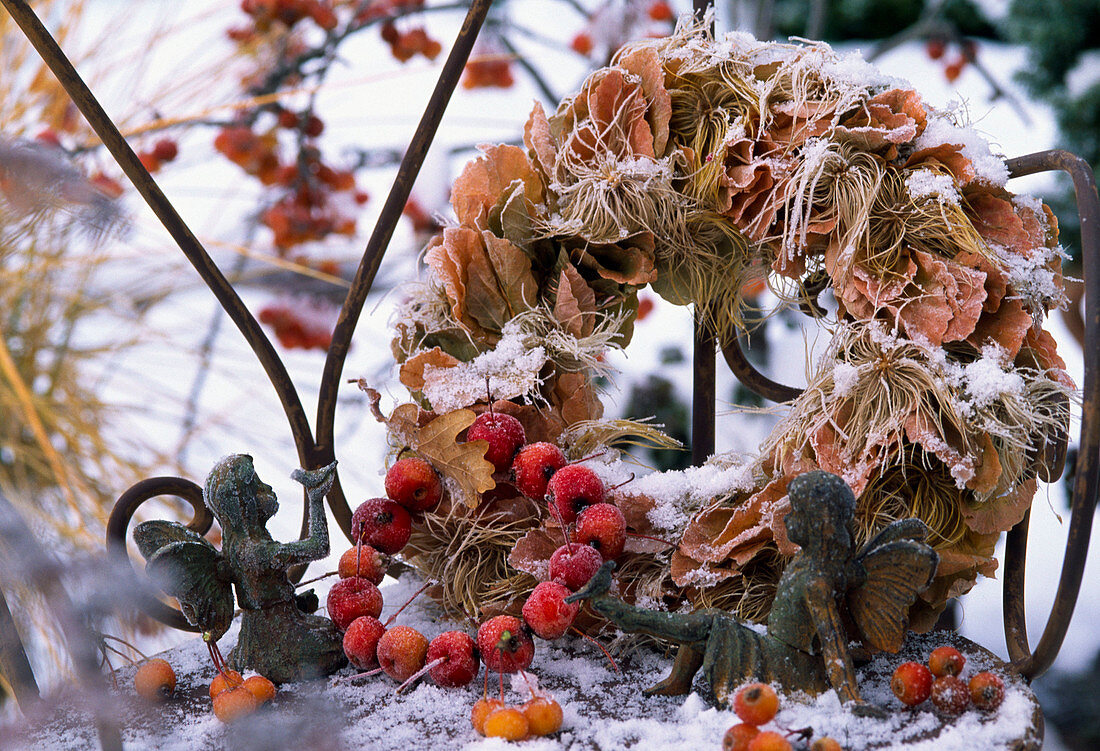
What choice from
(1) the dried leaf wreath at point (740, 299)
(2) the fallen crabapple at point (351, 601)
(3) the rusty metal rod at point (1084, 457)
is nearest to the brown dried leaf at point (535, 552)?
(1) the dried leaf wreath at point (740, 299)

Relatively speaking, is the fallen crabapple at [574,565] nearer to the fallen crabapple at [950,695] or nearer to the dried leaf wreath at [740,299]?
the dried leaf wreath at [740,299]

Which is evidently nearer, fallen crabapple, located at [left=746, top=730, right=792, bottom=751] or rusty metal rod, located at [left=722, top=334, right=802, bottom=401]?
fallen crabapple, located at [left=746, top=730, right=792, bottom=751]

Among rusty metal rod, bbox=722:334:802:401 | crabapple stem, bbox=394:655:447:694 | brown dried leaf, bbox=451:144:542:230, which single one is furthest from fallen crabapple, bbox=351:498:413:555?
rusty metal rod, bbox=722:334:802:401

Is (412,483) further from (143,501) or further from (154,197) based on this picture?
(154,197)

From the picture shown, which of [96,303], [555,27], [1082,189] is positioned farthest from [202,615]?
[555,27]

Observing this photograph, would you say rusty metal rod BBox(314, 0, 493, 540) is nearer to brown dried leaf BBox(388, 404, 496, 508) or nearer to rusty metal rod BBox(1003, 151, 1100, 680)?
brown dried leaf BBox(388, 404, 496, 508)

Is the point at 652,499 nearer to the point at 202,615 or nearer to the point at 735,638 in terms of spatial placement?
the point at 735,638
